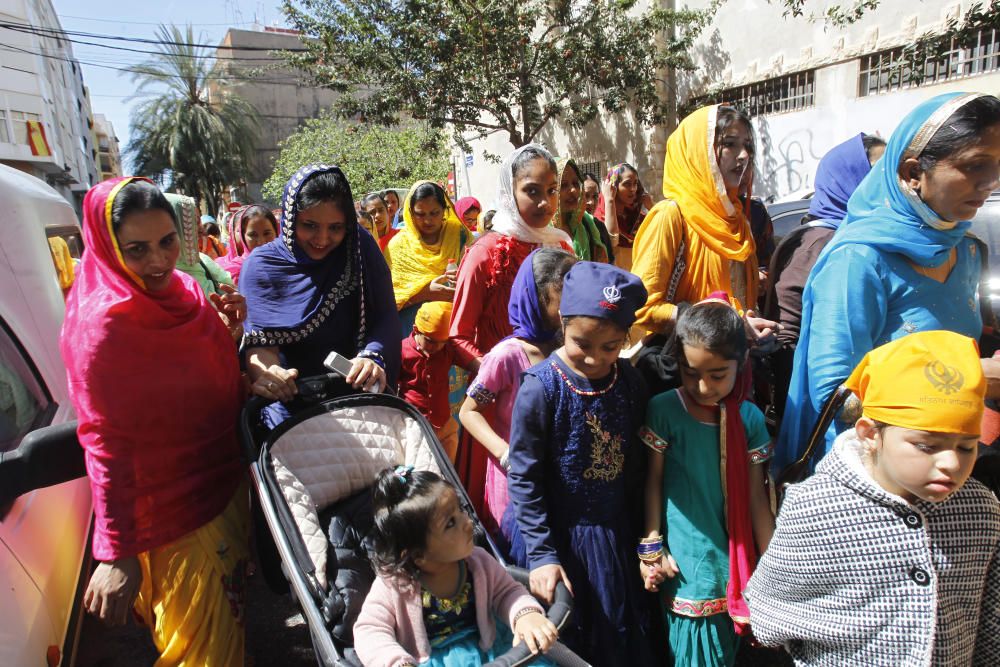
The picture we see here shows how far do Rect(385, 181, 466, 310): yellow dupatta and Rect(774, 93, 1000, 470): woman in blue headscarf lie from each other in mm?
2981

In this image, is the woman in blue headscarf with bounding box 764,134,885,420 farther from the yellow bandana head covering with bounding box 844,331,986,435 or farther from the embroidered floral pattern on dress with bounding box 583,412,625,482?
the yellow bandana head covering with bounding box 844,331,986,435

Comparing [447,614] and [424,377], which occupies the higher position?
[424,377]

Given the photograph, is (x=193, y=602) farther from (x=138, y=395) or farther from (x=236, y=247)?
(x=236, y=247)

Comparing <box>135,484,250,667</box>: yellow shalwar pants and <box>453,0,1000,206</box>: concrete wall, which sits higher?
<box>453,0,1000,206</box>: concrete wall

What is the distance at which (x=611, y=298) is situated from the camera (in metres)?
1.93

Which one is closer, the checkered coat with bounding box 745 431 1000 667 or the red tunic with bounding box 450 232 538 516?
the checkered coat with bounding box 745 431 1000 667

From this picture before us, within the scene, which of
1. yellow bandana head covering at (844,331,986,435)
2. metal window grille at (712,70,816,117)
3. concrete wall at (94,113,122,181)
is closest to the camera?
yellow bandana head covering at (844,331,986,435)

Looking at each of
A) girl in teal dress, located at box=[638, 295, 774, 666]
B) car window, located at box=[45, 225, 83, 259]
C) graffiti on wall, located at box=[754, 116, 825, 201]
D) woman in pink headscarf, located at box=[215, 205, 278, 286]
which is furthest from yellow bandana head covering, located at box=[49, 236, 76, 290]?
graffiti on wall, located at box=[754, 116, 825, 201]

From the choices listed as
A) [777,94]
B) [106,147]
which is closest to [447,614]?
[777,94]

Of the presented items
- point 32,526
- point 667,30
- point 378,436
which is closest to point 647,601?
point 378,436

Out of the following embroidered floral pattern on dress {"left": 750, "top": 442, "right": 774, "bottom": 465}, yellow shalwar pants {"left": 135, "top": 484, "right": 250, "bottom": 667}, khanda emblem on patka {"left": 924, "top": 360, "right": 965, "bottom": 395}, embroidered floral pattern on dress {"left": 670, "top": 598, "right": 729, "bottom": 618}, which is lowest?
embroidered floral pattern on dress {"left": 670, "top": 598, "right": 729, "bottom": 618}

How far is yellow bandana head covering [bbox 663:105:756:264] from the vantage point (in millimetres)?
2602

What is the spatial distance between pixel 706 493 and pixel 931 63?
A: 987 centimetres

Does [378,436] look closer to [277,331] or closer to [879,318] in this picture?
[277,331]
